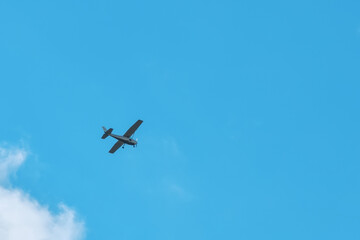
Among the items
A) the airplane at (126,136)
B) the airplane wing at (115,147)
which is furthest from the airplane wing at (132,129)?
the airplane wing at (115,147)

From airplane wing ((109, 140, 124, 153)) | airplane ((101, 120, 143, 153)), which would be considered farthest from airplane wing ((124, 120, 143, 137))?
airplane wing ((109, 140, 124, 153))

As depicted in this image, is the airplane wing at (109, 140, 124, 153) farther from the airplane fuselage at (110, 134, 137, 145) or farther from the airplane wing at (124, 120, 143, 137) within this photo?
the airplane wing at (124, 120, 143, 137)

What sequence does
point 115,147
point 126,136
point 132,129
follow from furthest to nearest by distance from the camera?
point 115,147, point 126,136, point 132,129

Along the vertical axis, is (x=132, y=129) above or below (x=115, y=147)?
above

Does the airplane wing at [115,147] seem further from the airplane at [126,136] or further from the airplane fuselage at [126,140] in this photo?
the airplane fuselage at [126,140]

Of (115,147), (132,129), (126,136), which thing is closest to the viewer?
(132,129)

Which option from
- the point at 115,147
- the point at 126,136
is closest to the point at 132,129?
the point at 126,136

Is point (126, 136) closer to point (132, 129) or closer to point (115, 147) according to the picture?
point (132, 129)

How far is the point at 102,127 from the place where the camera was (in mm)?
137000

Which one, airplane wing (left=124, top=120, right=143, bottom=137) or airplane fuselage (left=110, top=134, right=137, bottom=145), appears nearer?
airplane wing (left=124, top=120, right=143, bottom=137)

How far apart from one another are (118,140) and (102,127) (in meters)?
4.02

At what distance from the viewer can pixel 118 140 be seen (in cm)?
13812

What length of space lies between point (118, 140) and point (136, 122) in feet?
21.2

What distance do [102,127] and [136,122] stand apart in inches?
287
